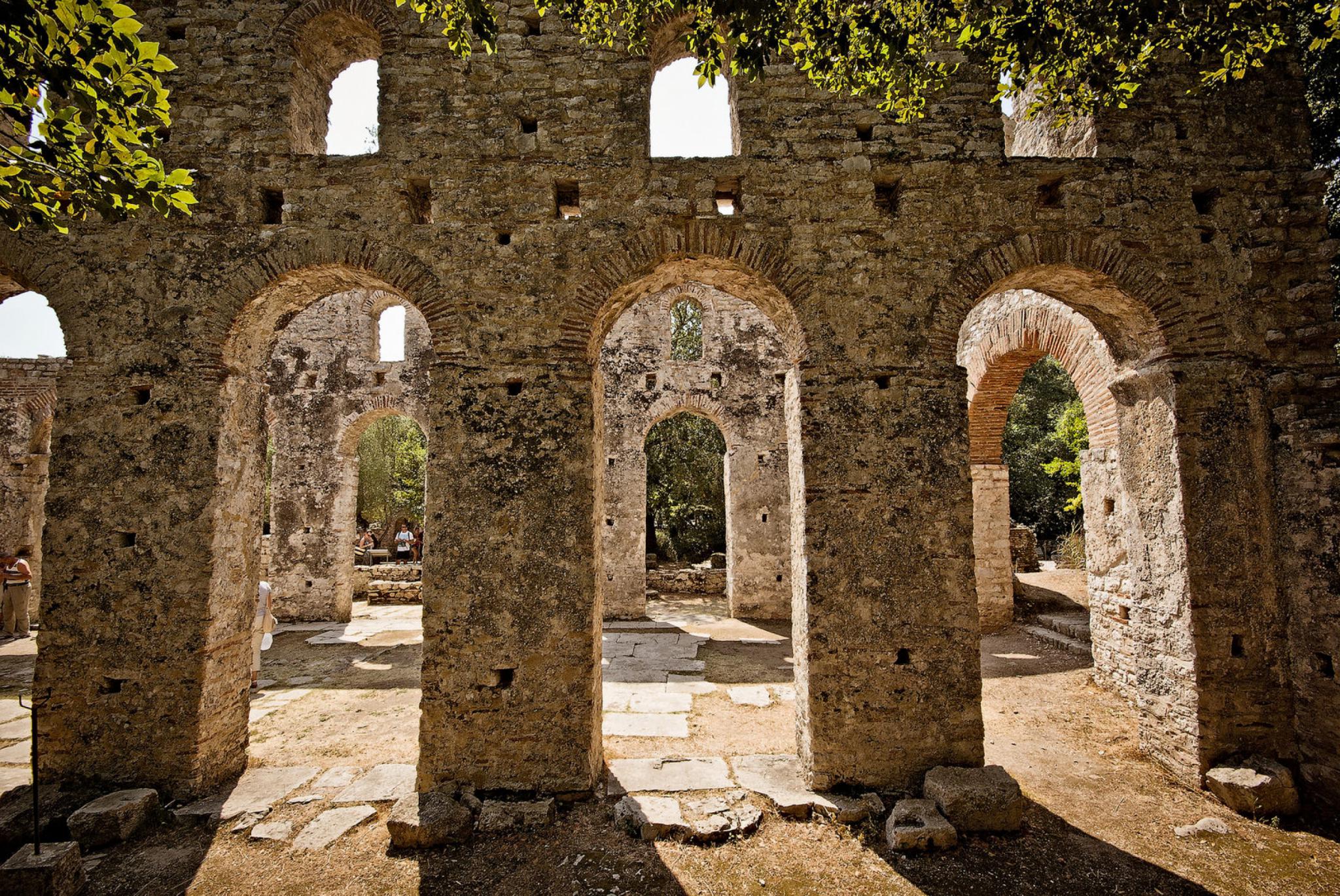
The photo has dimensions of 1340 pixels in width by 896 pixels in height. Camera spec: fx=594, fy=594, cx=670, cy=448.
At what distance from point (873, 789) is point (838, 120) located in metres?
5.74

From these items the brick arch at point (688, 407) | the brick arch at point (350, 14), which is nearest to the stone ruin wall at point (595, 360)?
the brick arch at point (350, 14)

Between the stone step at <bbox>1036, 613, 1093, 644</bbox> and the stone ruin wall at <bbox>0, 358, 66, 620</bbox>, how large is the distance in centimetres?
1800

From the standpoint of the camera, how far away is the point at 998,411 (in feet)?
31.1

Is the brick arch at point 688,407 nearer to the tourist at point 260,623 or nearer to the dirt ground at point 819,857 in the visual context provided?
the tourist at point 260,623

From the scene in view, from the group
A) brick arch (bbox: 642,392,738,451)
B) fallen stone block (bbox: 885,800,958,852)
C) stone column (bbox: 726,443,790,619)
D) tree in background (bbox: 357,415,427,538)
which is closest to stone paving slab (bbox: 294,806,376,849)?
fallen stone block (bbox: 885,800,958,852)

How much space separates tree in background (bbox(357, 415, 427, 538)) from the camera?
2305 centimetres

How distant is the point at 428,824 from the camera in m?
4.30

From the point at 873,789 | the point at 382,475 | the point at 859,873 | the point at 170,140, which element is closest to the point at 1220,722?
the point at 873,789

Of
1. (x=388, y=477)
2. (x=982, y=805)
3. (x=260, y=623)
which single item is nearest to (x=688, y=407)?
(x=260, y=623)

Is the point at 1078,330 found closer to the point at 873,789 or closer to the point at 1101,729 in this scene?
the point at 1101,729

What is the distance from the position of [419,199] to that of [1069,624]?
1026cm

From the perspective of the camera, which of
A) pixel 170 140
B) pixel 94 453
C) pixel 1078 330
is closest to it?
pixel 94 453

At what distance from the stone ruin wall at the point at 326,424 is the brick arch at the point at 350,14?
23.3 ft

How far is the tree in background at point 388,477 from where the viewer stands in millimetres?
23047
